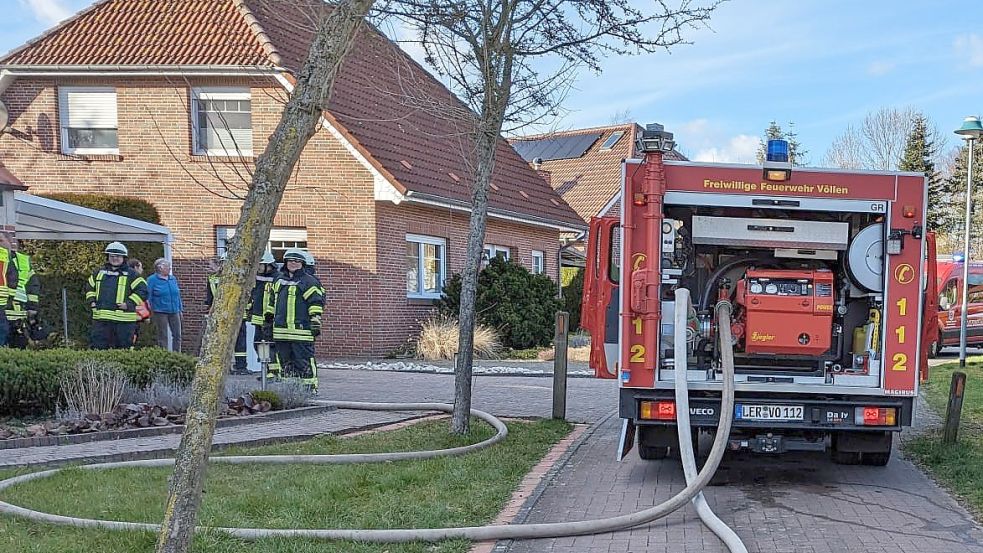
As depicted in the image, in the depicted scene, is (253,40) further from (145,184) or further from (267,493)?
(267,493)

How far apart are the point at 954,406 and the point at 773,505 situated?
304 cm

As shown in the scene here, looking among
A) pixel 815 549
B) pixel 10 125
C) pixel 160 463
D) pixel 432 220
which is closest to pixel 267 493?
pixel 160 463

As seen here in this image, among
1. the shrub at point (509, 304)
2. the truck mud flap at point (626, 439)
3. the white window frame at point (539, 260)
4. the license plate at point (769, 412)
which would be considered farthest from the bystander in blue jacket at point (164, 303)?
the white window frame at point (539, 260)

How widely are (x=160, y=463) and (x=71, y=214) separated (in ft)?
25.8

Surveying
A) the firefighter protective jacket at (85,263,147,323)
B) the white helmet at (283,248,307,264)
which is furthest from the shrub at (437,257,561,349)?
the white helmet at (283,248,307,264)

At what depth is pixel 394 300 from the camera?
18.2 metres

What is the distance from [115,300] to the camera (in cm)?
1226

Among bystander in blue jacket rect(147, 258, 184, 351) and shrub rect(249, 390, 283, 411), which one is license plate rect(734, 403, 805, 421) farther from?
bystander in blue jacket rect(147, 258, 184, 351)

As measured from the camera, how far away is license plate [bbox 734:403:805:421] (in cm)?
671

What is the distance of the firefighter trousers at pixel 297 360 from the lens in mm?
11117

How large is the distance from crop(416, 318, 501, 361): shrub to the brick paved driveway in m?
8.56

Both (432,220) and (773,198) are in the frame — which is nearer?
(773,198)

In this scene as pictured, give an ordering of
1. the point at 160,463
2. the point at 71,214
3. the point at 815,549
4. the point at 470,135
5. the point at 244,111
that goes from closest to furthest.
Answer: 1. the point at 815,549
2. the point at 160,463
3. the point at 470,135
4. the point at 71,214
5. the point at 244,111

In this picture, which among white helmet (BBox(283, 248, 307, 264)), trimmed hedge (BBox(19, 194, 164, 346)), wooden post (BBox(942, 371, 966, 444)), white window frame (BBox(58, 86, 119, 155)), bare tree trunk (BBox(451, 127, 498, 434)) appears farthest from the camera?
white window frame (BBox(58, 86, 119, 155))
